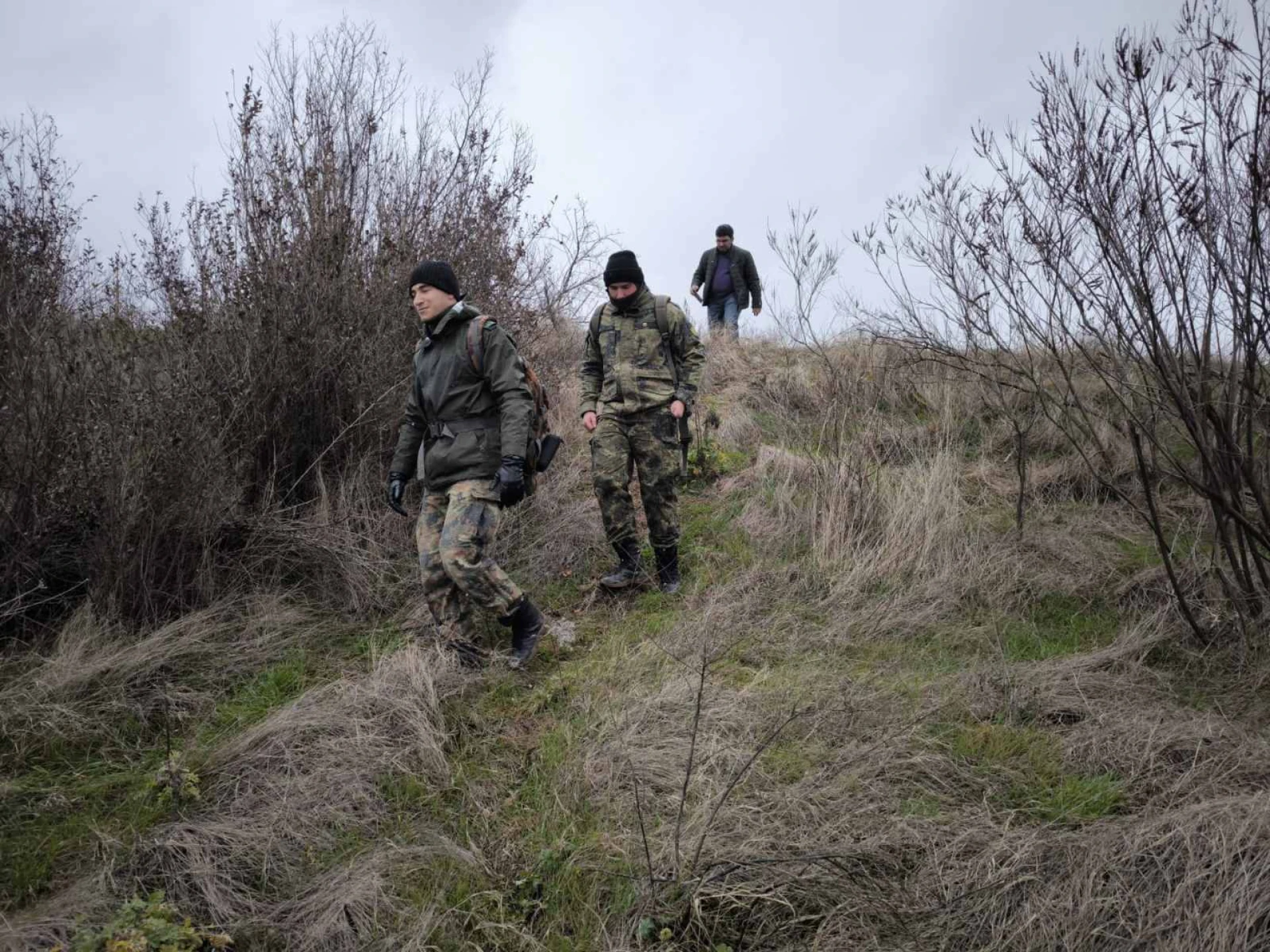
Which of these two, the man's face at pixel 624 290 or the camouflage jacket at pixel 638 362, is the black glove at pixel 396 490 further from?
the man's face at pixel 624 290

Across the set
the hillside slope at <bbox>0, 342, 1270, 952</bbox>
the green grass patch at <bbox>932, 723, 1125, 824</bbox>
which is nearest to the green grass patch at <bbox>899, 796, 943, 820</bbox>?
the hillside slope at <bbox>0, 342, 1270, 952</bbox>

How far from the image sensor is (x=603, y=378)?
4617 millimetres

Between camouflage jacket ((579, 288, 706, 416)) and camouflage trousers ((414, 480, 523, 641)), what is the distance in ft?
3.62

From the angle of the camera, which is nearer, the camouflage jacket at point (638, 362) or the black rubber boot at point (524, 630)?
the black rubber boot at point (524, 630)

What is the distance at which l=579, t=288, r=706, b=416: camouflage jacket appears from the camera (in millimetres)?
4469

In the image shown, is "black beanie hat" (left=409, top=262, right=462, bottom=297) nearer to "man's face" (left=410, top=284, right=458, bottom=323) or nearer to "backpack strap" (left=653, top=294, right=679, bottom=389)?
"man's face" (left=410, top=284, right=458, bottom=323)

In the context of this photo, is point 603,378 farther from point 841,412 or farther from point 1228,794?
point 1228,794

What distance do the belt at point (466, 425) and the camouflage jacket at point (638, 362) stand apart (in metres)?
0.94

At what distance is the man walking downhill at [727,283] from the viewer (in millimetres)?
9242

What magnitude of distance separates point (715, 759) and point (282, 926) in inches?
56.0

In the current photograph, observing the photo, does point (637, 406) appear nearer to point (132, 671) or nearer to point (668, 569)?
point (668, 569)

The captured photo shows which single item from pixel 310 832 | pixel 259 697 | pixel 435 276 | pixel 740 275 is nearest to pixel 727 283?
pixel 740 275

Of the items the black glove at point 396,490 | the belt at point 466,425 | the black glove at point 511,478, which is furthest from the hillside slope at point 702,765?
the belt at point 466,425

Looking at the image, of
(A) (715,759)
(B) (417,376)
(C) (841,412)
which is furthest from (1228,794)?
(C) (841,412)
